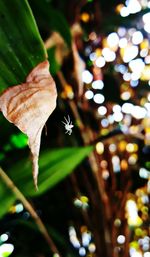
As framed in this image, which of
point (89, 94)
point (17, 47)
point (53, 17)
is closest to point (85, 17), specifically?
point (89, 94)

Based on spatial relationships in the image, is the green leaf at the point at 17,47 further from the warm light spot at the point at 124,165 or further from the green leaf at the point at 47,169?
the warm light spot at the point at 124,165

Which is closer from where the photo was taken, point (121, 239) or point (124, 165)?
point (121, 239)

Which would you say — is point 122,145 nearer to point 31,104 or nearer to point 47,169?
point 47,169

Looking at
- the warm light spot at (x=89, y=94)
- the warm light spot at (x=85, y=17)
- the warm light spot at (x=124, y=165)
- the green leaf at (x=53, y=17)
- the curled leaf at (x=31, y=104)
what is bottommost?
the warm light spot at (x=124, y=165)

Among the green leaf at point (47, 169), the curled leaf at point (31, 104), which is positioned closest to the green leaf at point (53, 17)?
the green leaf at point (47, 169)

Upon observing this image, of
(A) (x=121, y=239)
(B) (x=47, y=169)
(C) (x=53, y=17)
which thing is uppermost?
(C) (x=53, y=17)

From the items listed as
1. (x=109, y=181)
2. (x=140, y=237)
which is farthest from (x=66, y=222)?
(x=140, y=237)
